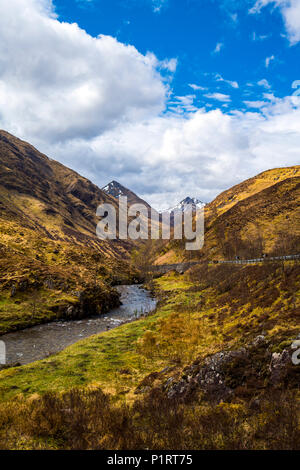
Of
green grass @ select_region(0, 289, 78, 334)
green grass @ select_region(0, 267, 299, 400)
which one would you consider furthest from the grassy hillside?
green grass @ select_region(0, 289, 78, 334)

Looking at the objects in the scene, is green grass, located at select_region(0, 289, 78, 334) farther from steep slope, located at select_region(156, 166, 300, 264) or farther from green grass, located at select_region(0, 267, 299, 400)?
steep slope, located at select_region(156, 166, 300, 264)

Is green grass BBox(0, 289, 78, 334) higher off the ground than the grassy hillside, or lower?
lower

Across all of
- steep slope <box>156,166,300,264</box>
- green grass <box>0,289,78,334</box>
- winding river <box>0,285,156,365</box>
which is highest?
steep slope <box>156,166,300,264</box>

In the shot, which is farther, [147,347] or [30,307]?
[30,307]

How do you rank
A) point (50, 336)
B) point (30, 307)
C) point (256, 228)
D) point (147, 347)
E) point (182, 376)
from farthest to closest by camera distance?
1. point (256, 228)
2. point (30, 307)
3. point (50, 336)
4. point (147, 347)
5. point (182, 376)

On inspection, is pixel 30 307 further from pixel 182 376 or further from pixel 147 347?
pixel 182 376

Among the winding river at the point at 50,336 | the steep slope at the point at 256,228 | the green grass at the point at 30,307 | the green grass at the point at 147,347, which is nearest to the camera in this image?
the green grass at the point at 147,347

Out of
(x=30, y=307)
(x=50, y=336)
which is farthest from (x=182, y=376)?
(x=30, y=307)

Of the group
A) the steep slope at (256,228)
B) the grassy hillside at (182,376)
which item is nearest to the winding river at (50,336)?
the grassy hillside at (182,376)

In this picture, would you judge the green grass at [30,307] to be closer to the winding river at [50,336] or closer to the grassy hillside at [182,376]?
the winding river at [50,336]

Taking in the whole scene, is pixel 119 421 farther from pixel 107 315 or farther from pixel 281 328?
pixel 107 315

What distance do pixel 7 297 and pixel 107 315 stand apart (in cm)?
1931
